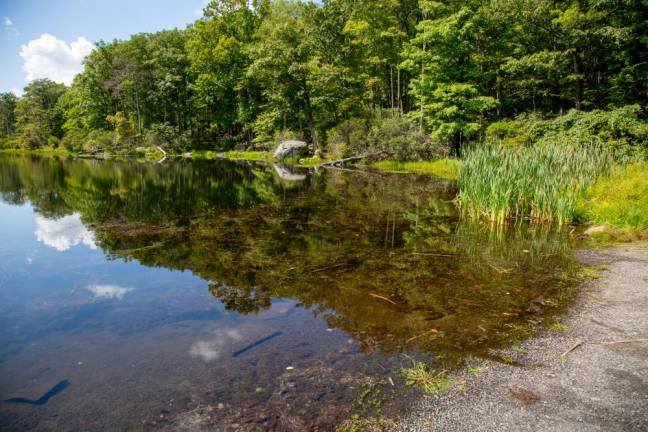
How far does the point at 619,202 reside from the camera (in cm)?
976

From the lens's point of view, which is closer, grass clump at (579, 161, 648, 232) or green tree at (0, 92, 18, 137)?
grass clump at (579, 161, 648, 232)

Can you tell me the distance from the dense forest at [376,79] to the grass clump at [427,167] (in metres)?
0.77

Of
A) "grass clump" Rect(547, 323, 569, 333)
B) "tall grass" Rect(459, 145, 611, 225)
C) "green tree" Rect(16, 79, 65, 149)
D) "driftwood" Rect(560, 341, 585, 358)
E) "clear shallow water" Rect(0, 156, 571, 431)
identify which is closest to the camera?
"clear shallow water" Rect(0, 156, 571, 431)

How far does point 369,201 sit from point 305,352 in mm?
10352

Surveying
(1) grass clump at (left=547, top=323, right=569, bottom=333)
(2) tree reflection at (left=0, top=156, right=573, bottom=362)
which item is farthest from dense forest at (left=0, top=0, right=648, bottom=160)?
(1) grass clump at (left=547, top=323, right=569, bottom=333)

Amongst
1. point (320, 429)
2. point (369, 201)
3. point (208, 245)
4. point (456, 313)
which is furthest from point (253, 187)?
point (320, 429)

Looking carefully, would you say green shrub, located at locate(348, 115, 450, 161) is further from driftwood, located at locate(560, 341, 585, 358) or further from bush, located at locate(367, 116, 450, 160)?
driftwood, located at locate(560, 341, 585, 358)

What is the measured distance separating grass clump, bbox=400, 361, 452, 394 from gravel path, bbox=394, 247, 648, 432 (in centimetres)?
12

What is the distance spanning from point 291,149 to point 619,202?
1069 inches


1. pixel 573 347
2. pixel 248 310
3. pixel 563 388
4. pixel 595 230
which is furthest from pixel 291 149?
pixel 563 388

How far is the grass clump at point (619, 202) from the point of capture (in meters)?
9.20

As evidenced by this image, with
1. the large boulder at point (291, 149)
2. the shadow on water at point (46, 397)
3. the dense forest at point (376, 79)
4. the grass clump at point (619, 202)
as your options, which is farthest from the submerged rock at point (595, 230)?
the large boulder at point (291, 149)

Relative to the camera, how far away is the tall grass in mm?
9875

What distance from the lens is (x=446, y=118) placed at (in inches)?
953
